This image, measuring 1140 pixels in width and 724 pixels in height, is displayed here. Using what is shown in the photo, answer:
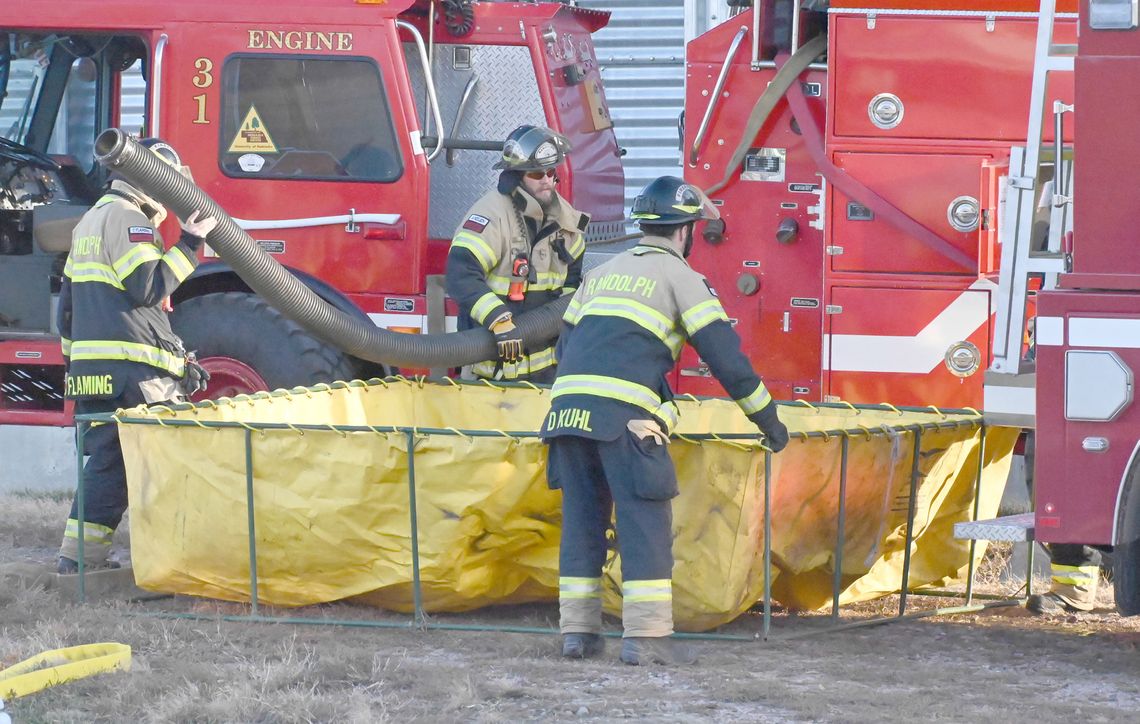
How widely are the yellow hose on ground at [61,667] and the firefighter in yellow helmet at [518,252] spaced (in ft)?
7.63

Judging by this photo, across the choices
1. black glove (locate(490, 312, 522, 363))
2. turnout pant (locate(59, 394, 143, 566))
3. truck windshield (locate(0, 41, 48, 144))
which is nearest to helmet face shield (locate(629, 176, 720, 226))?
black glove (locate(490, 312, 522, 363))

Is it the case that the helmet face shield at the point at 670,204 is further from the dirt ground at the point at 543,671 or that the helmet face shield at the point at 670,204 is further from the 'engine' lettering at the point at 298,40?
the 'engine' lettering at the point at 298,40

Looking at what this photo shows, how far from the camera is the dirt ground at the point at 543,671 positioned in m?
4.90

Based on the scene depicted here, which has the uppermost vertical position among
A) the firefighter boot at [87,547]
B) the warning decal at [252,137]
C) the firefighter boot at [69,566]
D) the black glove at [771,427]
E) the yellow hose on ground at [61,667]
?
the warning decal at [252,137]

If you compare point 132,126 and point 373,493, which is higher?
point 132,126

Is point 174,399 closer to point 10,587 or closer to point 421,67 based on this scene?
point 10,587

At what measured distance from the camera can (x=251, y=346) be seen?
7.66 m

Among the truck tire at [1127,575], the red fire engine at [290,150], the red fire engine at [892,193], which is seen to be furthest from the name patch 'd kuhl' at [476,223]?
the truck tire at [1127,575]

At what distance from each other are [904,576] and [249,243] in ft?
9.08

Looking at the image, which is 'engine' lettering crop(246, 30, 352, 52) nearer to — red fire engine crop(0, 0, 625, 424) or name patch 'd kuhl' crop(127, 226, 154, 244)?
red fire engine crop(0, 0, 625, 424)

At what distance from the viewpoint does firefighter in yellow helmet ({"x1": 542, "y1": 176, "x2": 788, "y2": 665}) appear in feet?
17.9

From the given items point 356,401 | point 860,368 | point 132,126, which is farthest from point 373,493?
point 132,126

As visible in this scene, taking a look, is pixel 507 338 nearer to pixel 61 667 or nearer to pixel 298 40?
pixel 298 40

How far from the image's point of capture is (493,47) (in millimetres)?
8203
